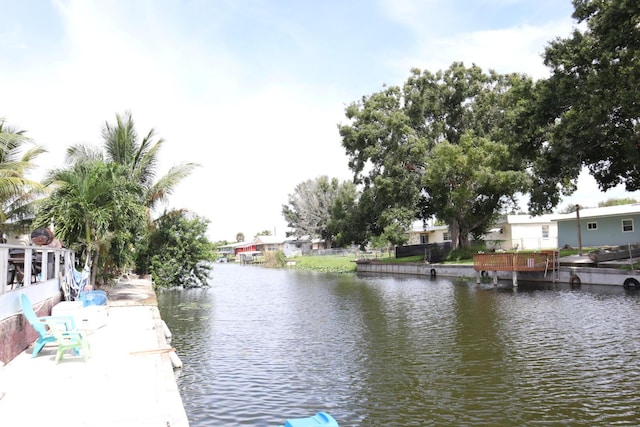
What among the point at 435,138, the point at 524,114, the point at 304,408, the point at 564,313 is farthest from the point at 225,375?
the point at 435,138

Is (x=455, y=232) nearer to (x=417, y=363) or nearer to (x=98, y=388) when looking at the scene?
(x=417, y=363)

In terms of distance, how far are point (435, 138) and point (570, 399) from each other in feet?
126

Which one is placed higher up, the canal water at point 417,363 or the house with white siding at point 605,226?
the house with white siding at point 605,226

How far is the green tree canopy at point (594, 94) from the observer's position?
21.2 m

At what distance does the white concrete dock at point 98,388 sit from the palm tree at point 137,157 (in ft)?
53.5

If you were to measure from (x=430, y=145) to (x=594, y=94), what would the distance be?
72.2 feet

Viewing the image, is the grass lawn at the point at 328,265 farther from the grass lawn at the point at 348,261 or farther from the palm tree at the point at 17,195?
the palm tree at the point at 17,195

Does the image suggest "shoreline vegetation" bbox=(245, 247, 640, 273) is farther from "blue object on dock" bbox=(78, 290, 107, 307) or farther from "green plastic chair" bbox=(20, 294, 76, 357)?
"green plastic chair" bbox=(20, 294, 76, 357)

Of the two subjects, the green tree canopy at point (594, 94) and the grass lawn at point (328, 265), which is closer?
the green tree canopy at point (594, 94)

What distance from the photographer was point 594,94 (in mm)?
22734

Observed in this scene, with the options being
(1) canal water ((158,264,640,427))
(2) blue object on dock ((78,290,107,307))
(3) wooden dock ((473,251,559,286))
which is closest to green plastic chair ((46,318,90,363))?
(1) canal water ((158,264,640,427))

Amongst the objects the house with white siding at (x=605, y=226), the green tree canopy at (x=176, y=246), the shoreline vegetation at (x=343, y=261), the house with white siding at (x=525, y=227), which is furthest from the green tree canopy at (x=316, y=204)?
the green tree canopy at (x=176, y=246)

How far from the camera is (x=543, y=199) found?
3011 cm

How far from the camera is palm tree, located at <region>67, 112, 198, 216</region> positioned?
24.9m
